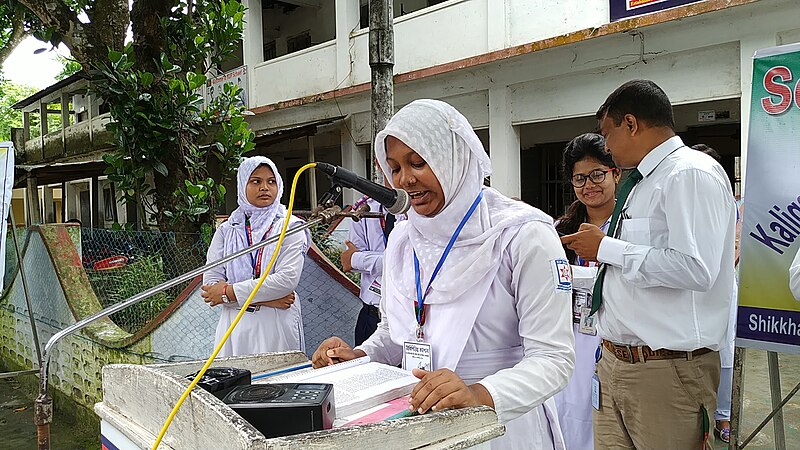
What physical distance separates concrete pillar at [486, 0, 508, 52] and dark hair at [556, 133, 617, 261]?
17.1ft

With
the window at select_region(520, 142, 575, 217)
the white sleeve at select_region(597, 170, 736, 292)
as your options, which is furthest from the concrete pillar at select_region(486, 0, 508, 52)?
the white sleeve at select_region(597, 170, 736, 292)

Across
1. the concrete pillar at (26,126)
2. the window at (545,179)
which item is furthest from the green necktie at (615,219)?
the concrete pillar at (26,126)

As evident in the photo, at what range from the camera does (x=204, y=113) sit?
5578 mm

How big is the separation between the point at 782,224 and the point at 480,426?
217 centimetres

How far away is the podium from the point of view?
3.37ft

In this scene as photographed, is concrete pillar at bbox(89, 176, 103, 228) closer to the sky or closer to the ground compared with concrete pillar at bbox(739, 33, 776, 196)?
closer to the ground

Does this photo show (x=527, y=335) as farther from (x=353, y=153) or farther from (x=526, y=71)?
(x=353, y=153)

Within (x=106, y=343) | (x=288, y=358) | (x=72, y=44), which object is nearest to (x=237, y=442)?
(x=288, y=358)

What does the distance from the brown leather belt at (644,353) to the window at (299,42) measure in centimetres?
1236

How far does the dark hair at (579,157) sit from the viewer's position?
3.25 meters

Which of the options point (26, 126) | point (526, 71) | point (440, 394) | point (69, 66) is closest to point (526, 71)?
point (526, 71)

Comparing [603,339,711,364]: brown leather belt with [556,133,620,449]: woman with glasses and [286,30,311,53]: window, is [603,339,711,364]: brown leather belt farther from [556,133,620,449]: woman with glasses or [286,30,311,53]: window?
[286,30,311,53]: window

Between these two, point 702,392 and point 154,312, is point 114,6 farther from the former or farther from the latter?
point 702,392

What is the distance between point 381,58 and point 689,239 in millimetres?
2523
